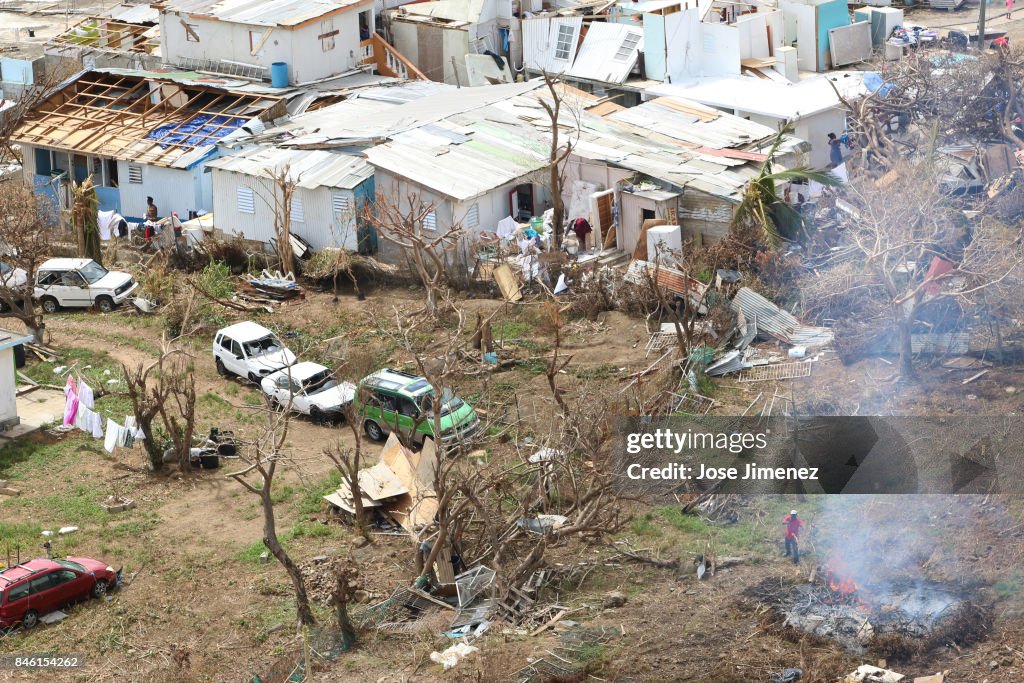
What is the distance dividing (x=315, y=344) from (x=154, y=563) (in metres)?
8.43

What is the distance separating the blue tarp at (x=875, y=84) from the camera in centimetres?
3597

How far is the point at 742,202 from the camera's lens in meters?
30.7

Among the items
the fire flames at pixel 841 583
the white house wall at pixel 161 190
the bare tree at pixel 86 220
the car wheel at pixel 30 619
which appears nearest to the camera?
the fire flames at pixel 841 583

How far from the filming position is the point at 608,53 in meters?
40.2

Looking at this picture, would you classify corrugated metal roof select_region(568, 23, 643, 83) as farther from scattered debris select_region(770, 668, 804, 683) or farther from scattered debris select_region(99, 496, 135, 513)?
scattered debris select_region(770, 668, 804, 683)

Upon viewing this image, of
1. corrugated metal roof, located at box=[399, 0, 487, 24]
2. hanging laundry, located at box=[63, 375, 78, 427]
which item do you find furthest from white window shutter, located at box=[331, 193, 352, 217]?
corrugated metal roof, located at box=[399, 0, 487, 24]

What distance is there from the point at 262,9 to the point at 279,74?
2.28 metres

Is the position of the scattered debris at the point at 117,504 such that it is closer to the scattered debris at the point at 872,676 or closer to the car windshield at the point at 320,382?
the car windshield at the point at 320,382

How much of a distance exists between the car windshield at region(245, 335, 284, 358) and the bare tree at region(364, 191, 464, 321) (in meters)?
3.04

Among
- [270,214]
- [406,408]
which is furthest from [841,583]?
[270,214]

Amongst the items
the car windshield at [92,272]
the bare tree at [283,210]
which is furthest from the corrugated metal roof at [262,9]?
the car windshield at [92,272]

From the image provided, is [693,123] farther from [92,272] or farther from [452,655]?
[452,655]

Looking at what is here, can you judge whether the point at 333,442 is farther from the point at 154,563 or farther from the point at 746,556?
the point at 746,556

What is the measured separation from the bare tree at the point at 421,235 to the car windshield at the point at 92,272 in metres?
5.99
